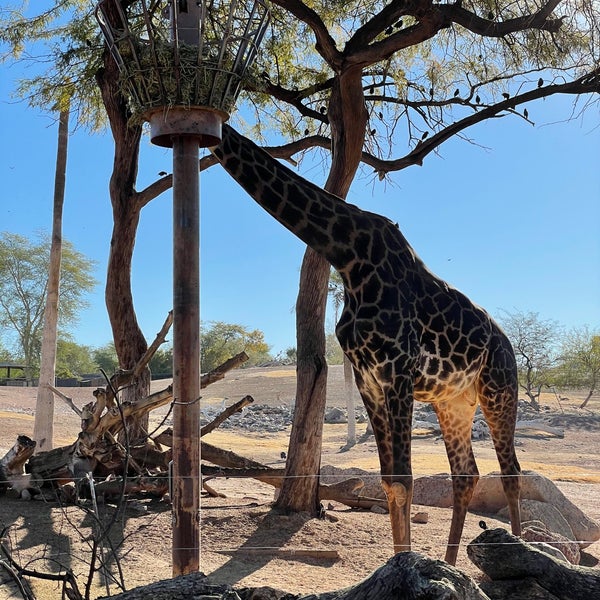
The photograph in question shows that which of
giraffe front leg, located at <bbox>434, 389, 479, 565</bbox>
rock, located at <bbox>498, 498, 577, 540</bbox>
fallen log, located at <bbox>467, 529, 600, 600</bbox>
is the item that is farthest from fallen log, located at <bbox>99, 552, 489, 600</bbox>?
rock, located at <bbox>498, 498, 577, 540</bbox>

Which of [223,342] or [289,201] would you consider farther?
[223,342]

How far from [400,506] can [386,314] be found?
1.39 meters

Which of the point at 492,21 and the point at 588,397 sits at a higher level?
the point at 492,21

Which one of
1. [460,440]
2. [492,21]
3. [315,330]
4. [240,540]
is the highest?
[492,21]

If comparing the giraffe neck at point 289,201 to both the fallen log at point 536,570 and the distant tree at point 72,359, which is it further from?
the distant tree at point 72,359

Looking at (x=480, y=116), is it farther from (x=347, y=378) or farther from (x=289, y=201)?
(x=347, y=378)

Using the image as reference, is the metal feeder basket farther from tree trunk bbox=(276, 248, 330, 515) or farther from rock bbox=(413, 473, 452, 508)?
rock bbox=(413, 473, 452, 508)

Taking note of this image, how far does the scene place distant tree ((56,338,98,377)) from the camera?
42.2 m

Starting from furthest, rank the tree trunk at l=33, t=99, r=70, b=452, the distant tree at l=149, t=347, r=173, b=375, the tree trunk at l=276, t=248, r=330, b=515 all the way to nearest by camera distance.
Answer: the distant tree at l=149, t=347, r=173, b=375 < the tree trunk at l=33, t=99, r=70, b=452 < the tree trunk at l=276, t=248, r=330, b=515

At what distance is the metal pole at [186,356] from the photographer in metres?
4.69

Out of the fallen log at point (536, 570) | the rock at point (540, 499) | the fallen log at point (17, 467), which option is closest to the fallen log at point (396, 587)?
the fallen log at point (536, 570)

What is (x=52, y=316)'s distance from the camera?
12727mm

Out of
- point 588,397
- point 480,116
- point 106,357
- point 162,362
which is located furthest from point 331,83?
point 106,357

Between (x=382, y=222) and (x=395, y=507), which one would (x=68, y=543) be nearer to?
(x=395, y=507)
